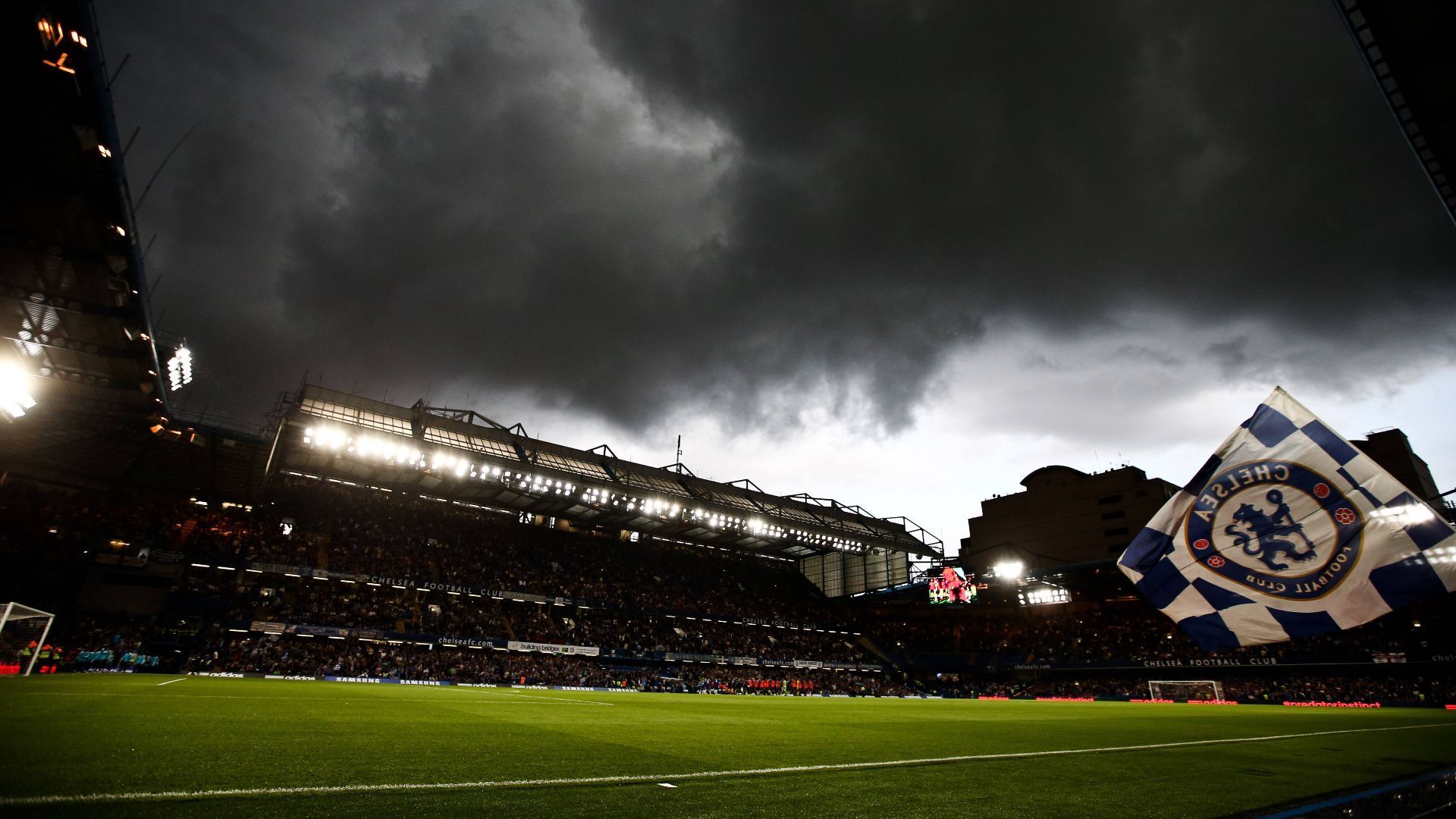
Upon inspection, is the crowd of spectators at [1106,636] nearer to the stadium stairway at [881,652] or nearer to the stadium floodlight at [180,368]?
the stadium stairway at [881,652]

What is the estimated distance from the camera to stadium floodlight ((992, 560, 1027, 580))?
4488cm

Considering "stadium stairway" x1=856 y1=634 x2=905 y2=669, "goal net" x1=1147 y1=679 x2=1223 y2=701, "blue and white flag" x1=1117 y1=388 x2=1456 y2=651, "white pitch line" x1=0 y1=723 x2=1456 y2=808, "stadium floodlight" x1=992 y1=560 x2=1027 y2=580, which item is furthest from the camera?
"stadium stairway" x1=856 y1=634 x2=905 y2=669

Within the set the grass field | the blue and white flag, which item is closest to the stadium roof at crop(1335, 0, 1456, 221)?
the blue and white flag

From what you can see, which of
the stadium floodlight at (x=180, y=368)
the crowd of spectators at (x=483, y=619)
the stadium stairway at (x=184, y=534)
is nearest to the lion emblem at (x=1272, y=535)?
the stadium floodlight at (x=180, y=368)

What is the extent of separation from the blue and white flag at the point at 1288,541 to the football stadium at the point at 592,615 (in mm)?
37

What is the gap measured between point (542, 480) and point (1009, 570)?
114 ft

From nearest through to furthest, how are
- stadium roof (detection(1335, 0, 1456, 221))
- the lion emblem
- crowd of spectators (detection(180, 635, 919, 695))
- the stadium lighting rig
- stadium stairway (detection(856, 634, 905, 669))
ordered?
1. the lion emblem
2. stadium roof (detection(1335, 0, 1456, 221))
3. crowd of spectators (detection(180, 635, 919, 695))
4. the stadium lighting rig
5. stadium stairway (detection(856, 634, 905, 669))

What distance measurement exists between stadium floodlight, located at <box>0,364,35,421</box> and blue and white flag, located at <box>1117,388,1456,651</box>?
26449 mm

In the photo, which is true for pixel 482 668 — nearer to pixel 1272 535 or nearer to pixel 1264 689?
pixel 1272 535

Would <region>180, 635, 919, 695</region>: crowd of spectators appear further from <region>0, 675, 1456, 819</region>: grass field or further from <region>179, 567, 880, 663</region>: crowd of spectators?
<region>0, 675, 1456, 819</region>: grass field

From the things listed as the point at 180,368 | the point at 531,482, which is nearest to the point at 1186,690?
the point at 531,482

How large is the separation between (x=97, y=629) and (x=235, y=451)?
9.87 metres

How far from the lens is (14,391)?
53.9 ft

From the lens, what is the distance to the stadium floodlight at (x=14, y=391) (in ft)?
52.6
